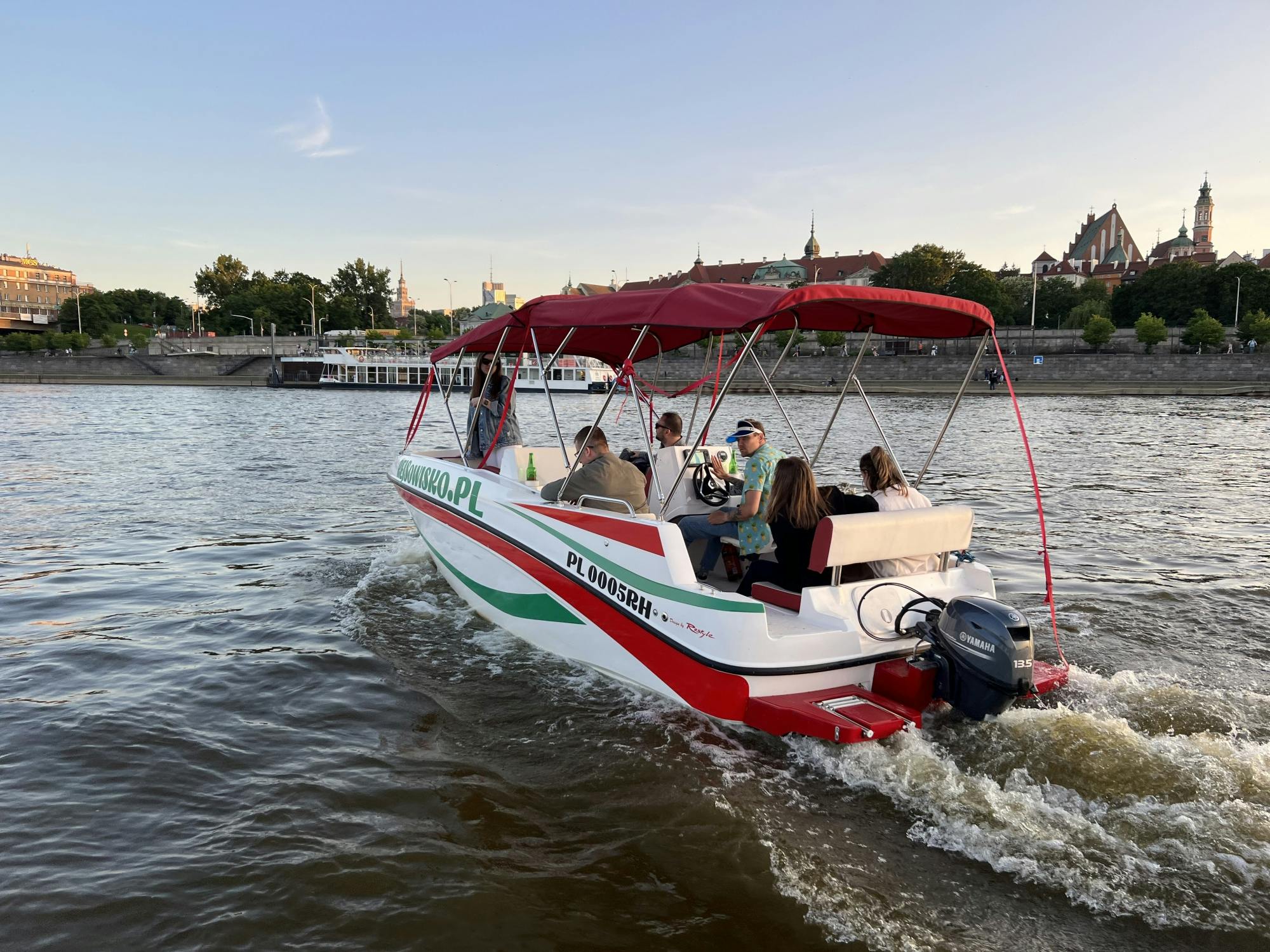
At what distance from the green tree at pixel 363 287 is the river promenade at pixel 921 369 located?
88.6ft

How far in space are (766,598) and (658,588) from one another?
85 centimetres

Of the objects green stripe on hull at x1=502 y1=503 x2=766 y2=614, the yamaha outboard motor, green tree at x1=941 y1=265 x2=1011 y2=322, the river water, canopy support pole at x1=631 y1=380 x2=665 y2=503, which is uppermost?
green tree at x1=941 y1=265 x2=1011 y2=322

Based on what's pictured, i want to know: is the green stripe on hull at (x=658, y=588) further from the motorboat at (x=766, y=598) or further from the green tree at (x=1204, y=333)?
the green tree at (x=1204, y=333)

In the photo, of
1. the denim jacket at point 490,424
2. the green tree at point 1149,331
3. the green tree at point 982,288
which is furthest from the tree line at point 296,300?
the denim jacket at point 490,424

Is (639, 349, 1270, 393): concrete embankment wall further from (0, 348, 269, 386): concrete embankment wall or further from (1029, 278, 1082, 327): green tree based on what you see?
(0, 348, 269, 386): concrete embankment wall

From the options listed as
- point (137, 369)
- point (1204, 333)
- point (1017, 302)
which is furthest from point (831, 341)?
point (137, 369)

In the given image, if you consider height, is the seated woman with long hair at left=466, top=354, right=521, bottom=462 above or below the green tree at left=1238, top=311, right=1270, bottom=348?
below

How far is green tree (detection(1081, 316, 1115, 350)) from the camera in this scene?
75312 millimetres

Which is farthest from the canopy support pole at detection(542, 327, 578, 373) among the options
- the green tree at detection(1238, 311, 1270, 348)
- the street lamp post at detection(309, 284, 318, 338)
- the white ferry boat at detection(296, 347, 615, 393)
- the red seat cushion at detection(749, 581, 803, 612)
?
the street lamp post at detection(309, 284, 318, 338)

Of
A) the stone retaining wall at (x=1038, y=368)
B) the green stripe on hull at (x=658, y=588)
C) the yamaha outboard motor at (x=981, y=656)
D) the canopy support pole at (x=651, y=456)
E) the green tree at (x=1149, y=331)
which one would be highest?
the green tree at (x=1149, y=331)

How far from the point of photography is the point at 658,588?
211 inches

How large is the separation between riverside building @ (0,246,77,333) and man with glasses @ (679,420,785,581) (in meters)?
174

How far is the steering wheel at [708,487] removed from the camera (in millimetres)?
7363

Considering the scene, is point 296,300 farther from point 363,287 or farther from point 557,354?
point 557,354
